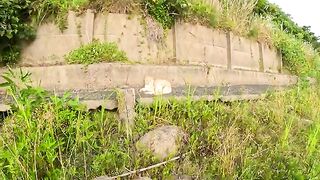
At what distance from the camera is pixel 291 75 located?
11.4 meters

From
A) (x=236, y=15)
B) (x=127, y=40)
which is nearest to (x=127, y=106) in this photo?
(x=127, y=40)

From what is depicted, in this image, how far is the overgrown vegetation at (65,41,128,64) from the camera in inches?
296

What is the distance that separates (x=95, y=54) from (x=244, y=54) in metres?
3.82

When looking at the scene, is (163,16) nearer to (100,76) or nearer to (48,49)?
(100,76)

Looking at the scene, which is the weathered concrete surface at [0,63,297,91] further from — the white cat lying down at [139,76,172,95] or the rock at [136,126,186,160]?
the rock at [136,126,186,160]

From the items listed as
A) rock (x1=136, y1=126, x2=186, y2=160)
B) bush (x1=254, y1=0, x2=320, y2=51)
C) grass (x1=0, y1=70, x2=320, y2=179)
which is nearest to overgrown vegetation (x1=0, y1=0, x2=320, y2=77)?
bush (x1=254, y1=0, x2=320, y2=51)

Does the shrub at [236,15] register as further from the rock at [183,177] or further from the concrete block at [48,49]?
the rock at [183,177]

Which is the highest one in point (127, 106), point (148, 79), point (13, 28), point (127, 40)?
point (13, 28)

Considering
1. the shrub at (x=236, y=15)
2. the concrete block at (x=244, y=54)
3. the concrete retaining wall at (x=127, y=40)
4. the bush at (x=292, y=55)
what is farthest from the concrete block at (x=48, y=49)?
the bush at (x=292, y=55)

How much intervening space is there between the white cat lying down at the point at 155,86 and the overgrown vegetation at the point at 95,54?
0.63m

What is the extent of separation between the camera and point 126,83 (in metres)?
7.32

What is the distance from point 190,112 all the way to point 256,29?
16.4ft

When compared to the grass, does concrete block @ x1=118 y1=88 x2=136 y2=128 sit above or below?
above

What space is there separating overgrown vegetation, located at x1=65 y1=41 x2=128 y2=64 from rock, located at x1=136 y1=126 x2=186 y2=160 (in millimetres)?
2469
